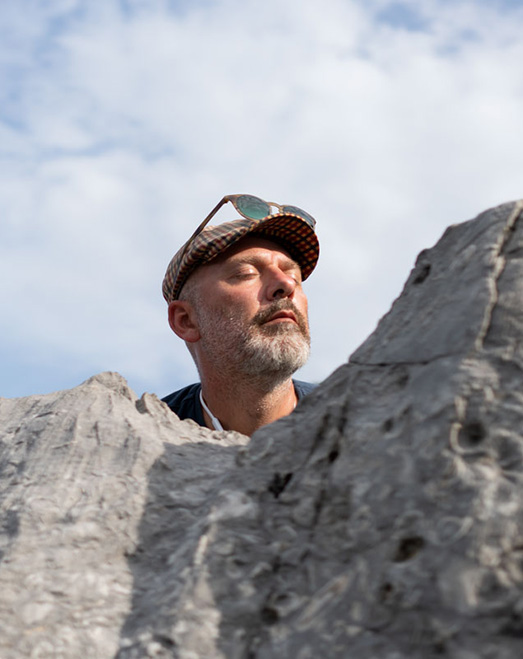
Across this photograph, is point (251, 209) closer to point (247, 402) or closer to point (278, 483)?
point (247, 402)

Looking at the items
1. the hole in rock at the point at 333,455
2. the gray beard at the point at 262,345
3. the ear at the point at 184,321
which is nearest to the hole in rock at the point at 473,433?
the hole in rock at the point at 333,455

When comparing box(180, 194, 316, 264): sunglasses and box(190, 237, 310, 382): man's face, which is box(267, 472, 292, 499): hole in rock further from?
box(180, 194, 316, 264): sunglasses

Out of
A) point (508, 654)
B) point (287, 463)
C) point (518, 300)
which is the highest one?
point (518, 300)

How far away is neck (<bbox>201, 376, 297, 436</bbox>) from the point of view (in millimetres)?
4234

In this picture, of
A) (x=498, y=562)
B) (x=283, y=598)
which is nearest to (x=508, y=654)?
(x=498, y=562)

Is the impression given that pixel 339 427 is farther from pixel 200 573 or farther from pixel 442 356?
pixel 200 573

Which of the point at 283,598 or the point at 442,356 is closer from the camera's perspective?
the point at 283,598

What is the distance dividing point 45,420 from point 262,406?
202 centimetres

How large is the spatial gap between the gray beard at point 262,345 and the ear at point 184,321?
283 mm

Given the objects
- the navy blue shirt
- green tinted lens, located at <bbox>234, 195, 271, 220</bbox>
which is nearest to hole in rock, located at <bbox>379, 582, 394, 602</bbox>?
green tinted lens, located at <bbox>234, 195, 271, 220</bbox>

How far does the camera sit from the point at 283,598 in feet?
4.87

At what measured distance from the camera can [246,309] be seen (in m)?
4.06

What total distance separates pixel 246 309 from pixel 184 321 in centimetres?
68

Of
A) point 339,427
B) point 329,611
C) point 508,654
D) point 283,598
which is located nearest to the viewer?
point 508,654
